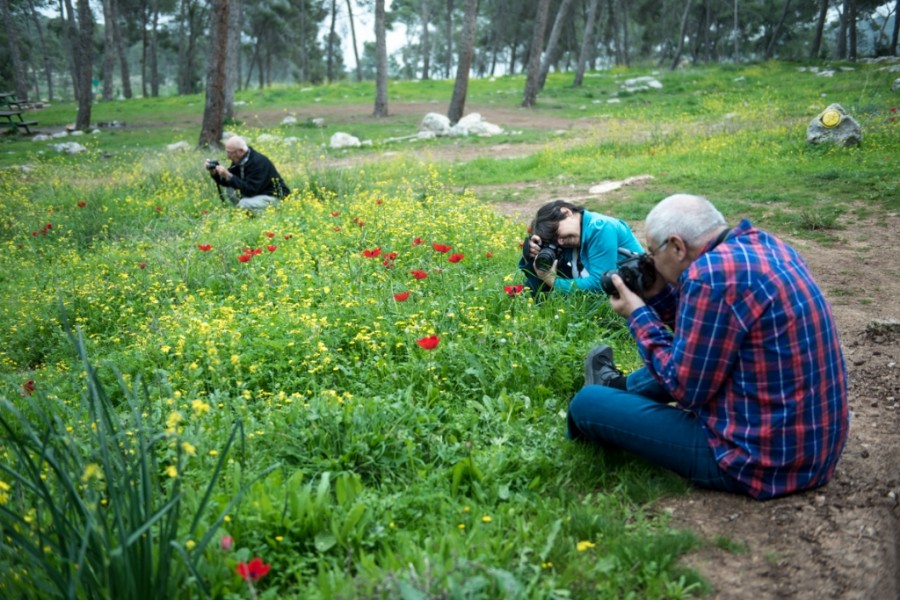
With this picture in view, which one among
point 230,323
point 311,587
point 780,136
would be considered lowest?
point 311,587

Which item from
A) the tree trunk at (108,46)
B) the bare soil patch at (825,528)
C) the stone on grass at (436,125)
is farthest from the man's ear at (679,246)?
the tree trunk at (108,46)

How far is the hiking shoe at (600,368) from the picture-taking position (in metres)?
3.58

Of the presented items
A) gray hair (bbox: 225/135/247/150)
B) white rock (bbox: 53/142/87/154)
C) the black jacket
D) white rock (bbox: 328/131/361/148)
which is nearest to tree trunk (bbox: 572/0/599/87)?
white rock (bbox: 328/131/361/148)

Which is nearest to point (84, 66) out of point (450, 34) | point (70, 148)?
point (70, 148)

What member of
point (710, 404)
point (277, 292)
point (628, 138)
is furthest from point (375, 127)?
point (710, 404)

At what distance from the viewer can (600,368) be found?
11.9ft

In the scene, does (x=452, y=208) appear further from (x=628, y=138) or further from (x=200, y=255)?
(x=628, y=138)

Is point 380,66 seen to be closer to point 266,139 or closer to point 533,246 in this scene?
point 266,139

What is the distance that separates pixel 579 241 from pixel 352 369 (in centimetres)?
189

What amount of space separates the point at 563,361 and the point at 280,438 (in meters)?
1.74

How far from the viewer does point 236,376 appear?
411 centimetres

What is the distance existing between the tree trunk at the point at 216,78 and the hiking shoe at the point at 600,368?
13.0 m

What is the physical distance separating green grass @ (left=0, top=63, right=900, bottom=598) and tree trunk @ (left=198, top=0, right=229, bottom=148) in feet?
13.6

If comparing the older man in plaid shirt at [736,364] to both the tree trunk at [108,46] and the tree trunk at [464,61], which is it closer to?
the tree trunk at [464,61]
